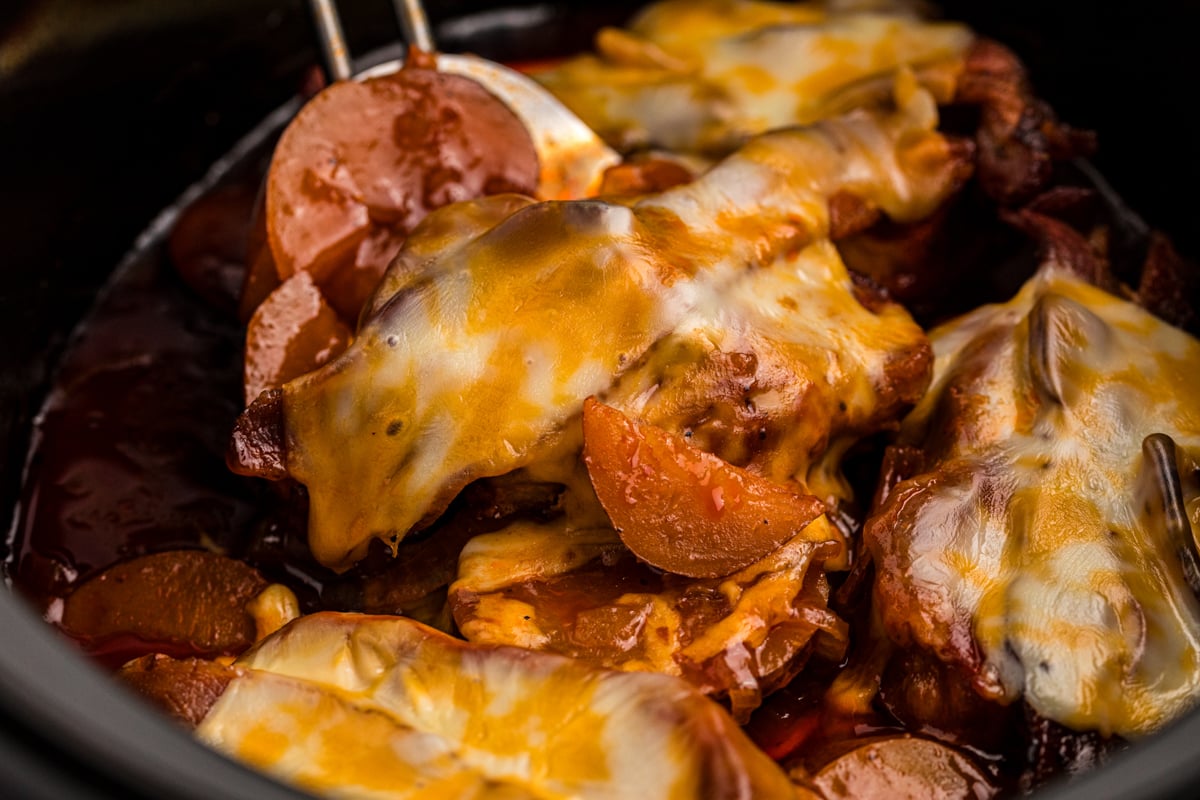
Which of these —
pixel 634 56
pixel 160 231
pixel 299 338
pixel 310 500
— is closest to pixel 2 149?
pixel 160 231

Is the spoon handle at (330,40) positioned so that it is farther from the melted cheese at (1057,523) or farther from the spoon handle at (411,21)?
the melted cheese at (1057,523)

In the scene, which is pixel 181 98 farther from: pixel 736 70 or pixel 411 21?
pixel 736 70

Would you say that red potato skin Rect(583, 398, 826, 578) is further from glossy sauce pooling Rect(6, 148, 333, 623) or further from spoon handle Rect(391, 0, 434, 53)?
spoon handle Rect(391, 0, 434, 53)

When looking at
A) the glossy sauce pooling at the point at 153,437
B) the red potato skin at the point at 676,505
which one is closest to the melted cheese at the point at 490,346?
the red potato skin at the point at 676,505

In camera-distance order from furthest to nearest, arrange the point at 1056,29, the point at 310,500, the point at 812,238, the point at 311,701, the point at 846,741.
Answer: the point at 1056,29
the point at 812,238
the point at 310,500
the point at 846,741
the point at 311,701

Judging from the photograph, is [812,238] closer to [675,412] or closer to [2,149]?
[675,412]

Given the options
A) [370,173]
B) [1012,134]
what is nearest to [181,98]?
[370,173]
